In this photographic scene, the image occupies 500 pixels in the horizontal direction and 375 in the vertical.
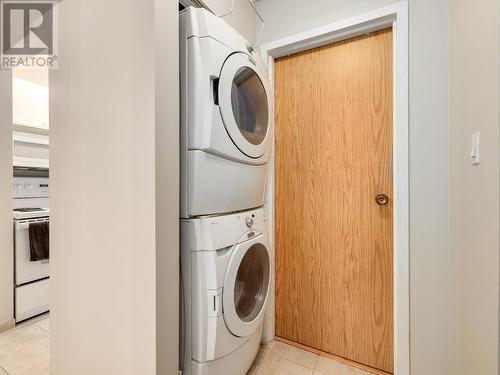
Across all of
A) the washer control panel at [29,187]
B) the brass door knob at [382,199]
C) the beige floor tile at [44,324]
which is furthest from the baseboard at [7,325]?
the brass door knob at [382,199]

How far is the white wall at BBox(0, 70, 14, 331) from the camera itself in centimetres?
173

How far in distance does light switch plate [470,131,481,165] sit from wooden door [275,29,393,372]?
1.57 feet

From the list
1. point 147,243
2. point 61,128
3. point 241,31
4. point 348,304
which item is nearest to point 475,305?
point 348,304

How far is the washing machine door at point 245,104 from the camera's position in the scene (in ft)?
3.30

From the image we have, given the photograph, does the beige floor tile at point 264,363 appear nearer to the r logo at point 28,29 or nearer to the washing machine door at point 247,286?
the washing machine door at point 247,286

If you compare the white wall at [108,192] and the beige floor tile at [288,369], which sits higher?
the white wall at [108,192]

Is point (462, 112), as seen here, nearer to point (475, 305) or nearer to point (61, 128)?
point (475, 305)

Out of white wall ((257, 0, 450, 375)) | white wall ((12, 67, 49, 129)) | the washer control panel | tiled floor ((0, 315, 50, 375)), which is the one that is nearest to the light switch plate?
white wall ((257, 0, 450, 375))

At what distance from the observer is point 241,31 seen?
1454 mm

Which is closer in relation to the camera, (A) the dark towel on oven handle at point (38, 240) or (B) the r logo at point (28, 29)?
(B) the r logo at point (28, 29)

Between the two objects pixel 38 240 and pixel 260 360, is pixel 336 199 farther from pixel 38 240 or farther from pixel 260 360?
pixel 38 240

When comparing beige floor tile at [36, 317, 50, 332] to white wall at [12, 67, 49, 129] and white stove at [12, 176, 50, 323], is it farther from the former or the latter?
white wall at [12, 67, 49, 129]

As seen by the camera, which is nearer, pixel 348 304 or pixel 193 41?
pixel 193 41

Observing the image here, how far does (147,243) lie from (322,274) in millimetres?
1116
